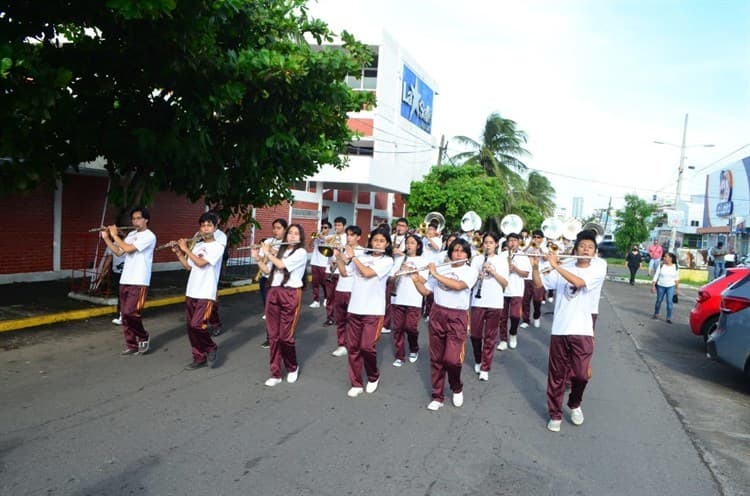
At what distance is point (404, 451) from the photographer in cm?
457

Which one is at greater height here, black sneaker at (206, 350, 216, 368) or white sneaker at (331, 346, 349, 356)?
black sneaker at (206, 350, 216, 368)

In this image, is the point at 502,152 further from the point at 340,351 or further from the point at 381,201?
the point at 340,351

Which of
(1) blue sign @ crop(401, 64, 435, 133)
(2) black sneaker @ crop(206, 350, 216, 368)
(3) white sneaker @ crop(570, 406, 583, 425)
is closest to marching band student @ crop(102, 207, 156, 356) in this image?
(2) black sneaker @ crop(206, 350, 216, 368)

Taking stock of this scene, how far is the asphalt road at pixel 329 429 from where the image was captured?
4.00 metres

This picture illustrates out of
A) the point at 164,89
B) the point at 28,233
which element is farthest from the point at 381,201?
the point at 164,89

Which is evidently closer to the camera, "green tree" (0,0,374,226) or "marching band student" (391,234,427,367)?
"green tree" (0,0,374,226)

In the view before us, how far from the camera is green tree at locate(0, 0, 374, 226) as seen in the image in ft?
20.0

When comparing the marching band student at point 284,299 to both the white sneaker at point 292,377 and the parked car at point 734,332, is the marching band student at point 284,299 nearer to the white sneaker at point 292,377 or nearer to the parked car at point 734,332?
the white sneaker at point 292,377

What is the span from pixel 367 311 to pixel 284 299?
2.94 ft

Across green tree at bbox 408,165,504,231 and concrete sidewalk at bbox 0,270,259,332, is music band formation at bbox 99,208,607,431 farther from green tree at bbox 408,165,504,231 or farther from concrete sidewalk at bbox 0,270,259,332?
green tree at bbox 408,165,504,231

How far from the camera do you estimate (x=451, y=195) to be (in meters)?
24.8

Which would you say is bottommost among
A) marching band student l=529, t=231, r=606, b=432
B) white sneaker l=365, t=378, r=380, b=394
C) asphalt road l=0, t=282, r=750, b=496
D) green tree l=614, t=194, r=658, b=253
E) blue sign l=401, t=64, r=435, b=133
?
asphalt road l=0, t=282, r=750, b=496

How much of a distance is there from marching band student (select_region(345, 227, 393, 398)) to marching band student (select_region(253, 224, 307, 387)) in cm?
57

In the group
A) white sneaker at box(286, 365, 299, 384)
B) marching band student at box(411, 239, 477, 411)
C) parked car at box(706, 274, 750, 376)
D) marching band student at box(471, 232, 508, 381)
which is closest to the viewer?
marching band student at box(411, 239, 477, 411)
